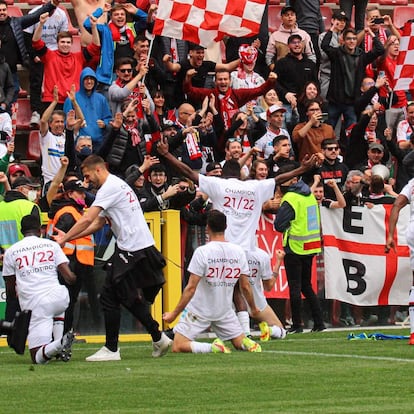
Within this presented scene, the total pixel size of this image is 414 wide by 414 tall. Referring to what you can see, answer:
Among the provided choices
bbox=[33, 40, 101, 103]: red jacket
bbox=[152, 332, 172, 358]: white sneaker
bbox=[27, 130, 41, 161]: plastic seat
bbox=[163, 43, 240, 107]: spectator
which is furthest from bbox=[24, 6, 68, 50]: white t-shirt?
bbox=[152, 332, 172, 358]: white sneaker

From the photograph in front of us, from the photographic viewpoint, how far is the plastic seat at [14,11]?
78.1 feet

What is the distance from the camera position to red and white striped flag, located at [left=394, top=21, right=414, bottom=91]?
22.8 metres

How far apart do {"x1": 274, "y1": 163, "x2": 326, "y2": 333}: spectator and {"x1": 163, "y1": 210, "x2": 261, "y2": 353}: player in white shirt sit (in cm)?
381

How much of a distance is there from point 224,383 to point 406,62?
12746 mm

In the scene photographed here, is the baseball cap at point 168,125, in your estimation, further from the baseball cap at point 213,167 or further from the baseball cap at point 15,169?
the baseball cap at point 15,169

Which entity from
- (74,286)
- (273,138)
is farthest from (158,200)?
(273,138)

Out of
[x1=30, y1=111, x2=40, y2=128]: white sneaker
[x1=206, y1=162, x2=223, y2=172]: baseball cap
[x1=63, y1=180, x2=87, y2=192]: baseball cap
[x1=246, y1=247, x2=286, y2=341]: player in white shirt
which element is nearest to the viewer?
[x1=246, y1=247, x2=286, y2=341]: player in white shirt

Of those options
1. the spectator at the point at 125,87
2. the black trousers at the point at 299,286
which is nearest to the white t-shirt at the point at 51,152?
the spectator at the point at 125,87

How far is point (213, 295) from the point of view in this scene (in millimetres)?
14664

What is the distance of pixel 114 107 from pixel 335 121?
4614mm

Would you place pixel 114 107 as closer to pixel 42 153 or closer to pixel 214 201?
pixel 42 153

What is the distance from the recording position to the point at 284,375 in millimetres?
Result: 11750

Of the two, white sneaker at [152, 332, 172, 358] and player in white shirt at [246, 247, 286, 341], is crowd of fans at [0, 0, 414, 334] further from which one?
white sneaker at [152, 332, 172, 358]

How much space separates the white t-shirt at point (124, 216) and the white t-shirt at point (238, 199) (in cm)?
209
